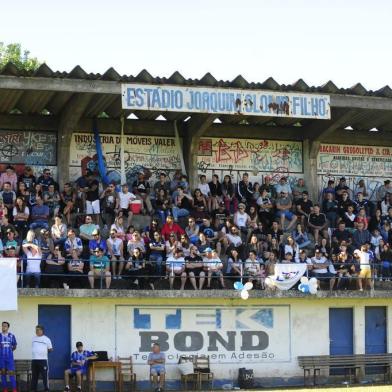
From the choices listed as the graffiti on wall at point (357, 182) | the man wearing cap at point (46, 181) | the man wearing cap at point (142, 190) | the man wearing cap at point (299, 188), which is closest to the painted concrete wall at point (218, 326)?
the man wearing cap at point (142, 190)

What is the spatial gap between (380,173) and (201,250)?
9748mm

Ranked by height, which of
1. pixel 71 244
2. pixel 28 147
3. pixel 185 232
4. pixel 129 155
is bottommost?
pixel 71 244

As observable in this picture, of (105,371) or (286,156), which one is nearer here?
(105,371)

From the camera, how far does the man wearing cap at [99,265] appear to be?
1137 inches

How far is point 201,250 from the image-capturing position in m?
30.3

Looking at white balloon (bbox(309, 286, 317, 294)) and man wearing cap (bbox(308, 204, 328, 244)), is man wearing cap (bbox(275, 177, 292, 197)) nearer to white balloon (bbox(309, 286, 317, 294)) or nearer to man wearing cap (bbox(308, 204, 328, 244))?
man wearing cap (bbox(308, 204, 328, 244))

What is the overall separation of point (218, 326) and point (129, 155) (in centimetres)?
669

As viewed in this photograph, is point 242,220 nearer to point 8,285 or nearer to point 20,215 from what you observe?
point 20,215

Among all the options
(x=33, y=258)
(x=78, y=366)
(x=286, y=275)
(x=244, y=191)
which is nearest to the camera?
(x=33, y=258)

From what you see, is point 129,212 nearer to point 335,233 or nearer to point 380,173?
point 335,233

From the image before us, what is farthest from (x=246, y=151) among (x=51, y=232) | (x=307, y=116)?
(x=51, y=232)

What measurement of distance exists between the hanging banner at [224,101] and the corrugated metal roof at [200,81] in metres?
0.15

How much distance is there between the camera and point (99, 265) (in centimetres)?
2908

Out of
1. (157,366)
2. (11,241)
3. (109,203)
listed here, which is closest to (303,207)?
(109,203)
